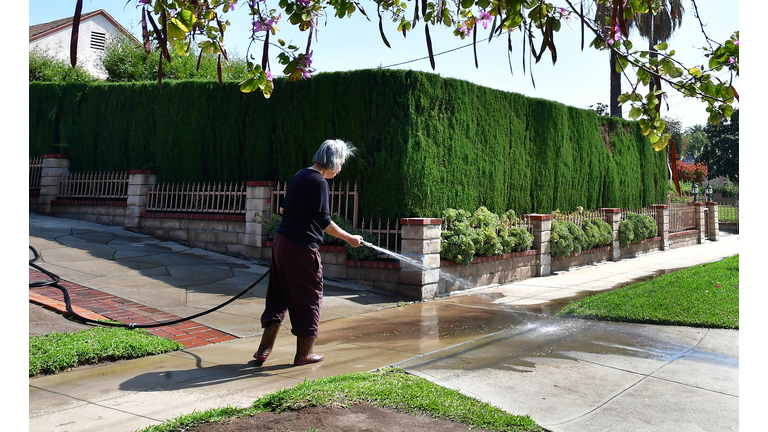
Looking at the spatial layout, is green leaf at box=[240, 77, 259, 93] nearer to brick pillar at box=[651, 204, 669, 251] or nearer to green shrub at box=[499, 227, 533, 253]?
green shrub at box=[499, 227, 533, 253]

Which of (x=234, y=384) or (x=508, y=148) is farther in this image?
(x=508, y=148)

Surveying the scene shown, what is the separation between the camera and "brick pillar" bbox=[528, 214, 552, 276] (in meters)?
11.8

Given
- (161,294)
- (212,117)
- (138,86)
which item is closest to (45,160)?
(138,86)

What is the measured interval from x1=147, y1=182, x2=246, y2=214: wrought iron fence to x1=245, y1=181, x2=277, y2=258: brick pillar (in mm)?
685

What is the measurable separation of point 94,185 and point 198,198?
3625 mm

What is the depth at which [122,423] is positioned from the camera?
3.46 metres

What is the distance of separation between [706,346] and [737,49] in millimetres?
3545

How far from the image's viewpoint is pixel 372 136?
10.0 meters

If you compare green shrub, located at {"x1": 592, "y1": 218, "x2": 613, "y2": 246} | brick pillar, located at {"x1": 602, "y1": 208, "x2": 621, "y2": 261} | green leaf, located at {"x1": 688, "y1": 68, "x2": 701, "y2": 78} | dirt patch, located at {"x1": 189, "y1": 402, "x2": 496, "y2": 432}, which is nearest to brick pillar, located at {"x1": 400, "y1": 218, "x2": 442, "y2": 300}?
dirt patch, located at {"x1": 189, "y1": 402, "x2": 496, "y2": 432}

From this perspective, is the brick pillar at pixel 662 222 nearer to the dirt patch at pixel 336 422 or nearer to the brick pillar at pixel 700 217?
the brick pillar at pixel 700 217

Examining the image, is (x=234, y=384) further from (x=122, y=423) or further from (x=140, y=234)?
(x=140, y=234)

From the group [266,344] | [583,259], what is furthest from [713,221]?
[266,344]

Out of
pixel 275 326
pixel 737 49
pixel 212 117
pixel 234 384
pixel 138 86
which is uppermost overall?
pixel 138 86

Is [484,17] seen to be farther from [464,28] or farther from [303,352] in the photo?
[303,352]
